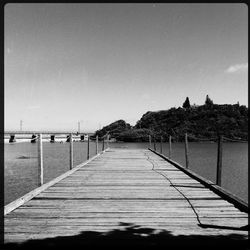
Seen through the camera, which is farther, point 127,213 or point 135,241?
point 127,213

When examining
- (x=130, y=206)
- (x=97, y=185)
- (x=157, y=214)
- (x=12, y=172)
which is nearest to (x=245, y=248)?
(x=157, y=214)

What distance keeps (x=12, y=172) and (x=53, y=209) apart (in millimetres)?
36354

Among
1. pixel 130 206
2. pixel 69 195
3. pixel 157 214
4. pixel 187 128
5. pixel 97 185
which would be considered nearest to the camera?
pixel 157 214

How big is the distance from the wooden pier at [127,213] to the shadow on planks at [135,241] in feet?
0.14

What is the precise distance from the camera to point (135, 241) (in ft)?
14.2

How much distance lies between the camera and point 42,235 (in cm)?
452

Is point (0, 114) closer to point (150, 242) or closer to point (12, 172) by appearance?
point (150, 242)

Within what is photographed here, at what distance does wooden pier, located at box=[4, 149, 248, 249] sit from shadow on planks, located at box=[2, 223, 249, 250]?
0.04 metres

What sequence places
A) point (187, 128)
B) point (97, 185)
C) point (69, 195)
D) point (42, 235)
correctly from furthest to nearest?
point (187, 128) < point (97, 185) < point (69, 195) < point (42, 235)

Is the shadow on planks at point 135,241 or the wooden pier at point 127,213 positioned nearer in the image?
the shadow on planks at point 135,241

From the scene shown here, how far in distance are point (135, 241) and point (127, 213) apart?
142 cm

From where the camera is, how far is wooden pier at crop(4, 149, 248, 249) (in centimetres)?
466

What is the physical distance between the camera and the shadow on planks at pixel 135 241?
412 cm

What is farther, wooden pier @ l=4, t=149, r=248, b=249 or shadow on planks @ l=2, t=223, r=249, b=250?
wooden pier @ l=4, t=149, r=248, b=249
